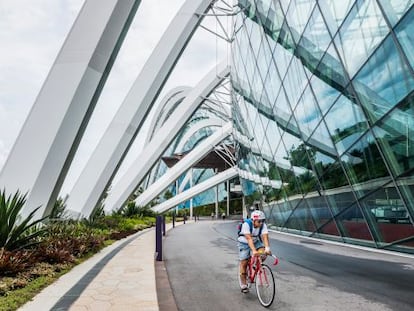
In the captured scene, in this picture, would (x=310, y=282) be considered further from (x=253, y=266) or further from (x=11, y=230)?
(x=11, y=230)

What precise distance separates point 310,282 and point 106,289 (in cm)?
393

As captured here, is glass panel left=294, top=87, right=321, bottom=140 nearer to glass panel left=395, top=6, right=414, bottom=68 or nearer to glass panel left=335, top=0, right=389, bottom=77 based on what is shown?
glass panel left=335, top=0, right=389, bottom=77

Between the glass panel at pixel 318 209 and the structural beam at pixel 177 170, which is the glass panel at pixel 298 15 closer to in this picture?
the glass panel at pixel 318 209

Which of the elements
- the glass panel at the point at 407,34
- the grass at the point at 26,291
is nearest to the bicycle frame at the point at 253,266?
the grass at the point at 26,291

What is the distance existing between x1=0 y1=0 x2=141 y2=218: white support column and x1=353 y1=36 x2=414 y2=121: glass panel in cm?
724

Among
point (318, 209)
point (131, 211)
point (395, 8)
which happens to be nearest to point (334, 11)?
point (395, 8)

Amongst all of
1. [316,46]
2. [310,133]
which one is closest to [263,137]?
[310,133]

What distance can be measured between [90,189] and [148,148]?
11373 millimetres

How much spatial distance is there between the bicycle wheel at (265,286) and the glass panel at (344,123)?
23.5 feet

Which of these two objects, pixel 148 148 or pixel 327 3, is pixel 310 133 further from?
pixel 148 148

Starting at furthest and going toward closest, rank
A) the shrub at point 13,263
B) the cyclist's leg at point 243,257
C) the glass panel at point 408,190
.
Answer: the glass panel at point 408,190 → the shrub at point 13,263 → the cyclist's leg at point 243,257

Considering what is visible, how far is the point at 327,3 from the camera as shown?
40.2 ft

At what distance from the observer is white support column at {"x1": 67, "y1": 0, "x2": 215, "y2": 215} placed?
16.6m

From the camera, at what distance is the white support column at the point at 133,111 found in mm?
16578
